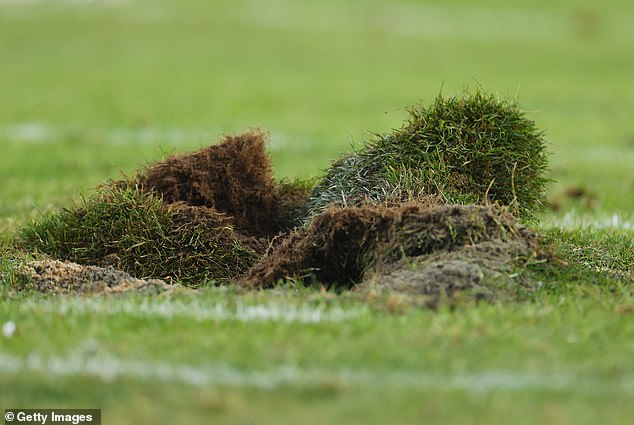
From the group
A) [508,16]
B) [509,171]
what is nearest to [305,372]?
[509,171]

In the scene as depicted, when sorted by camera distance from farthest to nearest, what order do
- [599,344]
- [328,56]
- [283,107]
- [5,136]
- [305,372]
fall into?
1. [328,56]
2. [283,107]
3. [5,136]
4. [599,344]
5. [305,372]

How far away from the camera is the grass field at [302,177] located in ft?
13.1

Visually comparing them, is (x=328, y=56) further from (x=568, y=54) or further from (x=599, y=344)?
(x=599, y=344)

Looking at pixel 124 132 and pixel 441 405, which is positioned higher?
pixel 124 132

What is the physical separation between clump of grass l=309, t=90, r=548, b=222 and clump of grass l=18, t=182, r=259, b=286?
637 mm

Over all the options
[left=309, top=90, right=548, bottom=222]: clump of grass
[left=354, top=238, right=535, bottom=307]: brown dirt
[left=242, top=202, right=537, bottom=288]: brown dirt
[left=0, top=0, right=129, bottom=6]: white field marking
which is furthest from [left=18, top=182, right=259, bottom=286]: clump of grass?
[left=0, top=0, right=129, bottom=6]: white field marking

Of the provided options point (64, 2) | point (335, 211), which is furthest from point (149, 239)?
point (64, 2)

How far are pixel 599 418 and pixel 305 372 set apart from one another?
1140mm

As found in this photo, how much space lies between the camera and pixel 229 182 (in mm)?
6895

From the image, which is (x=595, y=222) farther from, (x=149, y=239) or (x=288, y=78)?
(x=288, y=78)

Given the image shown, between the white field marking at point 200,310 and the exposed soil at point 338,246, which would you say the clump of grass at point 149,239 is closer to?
the exposed soil at point 338,246

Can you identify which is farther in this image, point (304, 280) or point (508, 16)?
point (508, 16)

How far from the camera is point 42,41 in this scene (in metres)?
25.9

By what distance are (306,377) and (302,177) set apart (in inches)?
217
